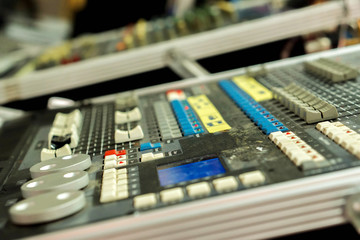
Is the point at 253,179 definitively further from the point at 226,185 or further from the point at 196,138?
the point at 196,138

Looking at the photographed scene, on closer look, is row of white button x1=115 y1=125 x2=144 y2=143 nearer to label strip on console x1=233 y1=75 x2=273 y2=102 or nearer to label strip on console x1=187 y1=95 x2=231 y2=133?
label strip on console x1=187 y1=95 x2=231 y2=133

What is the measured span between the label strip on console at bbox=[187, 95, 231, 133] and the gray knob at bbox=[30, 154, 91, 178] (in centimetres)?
33

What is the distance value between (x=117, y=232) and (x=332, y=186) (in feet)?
1.26

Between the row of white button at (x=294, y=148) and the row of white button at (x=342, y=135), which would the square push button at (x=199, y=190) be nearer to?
the row of white button at (x=294, y=148)

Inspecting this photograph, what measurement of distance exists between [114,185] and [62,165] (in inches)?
6.9

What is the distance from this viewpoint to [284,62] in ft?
5.44

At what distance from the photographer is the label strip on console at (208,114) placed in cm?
115

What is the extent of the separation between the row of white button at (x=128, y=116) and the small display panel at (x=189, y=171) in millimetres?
426

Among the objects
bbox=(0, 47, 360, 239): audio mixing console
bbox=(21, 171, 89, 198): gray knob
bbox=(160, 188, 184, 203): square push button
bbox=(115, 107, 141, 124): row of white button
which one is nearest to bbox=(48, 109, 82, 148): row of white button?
bbox=(0, 47, 360, 239): audio mixing console

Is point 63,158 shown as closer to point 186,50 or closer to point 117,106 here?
point 117,106

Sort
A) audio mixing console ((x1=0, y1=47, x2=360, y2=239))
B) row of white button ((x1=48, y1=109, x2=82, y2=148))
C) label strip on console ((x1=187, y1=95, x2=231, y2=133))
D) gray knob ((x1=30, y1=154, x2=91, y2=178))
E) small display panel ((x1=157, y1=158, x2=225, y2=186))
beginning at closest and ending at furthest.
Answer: audio mixing console ((x1=0, y1=47, x2=360, y2=239))
small display panel ((x1=157, y1=158, x2=225, y2=186))
gray knob ((x1=30, y1=154, x2=91, y2=178))
label strip on console ((x1=187, y1=95, x2=231, y2=133))
row of white button ((x1=48, y1=109, x2=82, y2=148))

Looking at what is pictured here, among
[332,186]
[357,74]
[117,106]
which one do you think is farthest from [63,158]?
[357,74]

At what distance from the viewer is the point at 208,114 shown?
1.27 m

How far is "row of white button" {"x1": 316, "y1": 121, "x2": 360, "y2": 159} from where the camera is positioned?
2.76 feet
